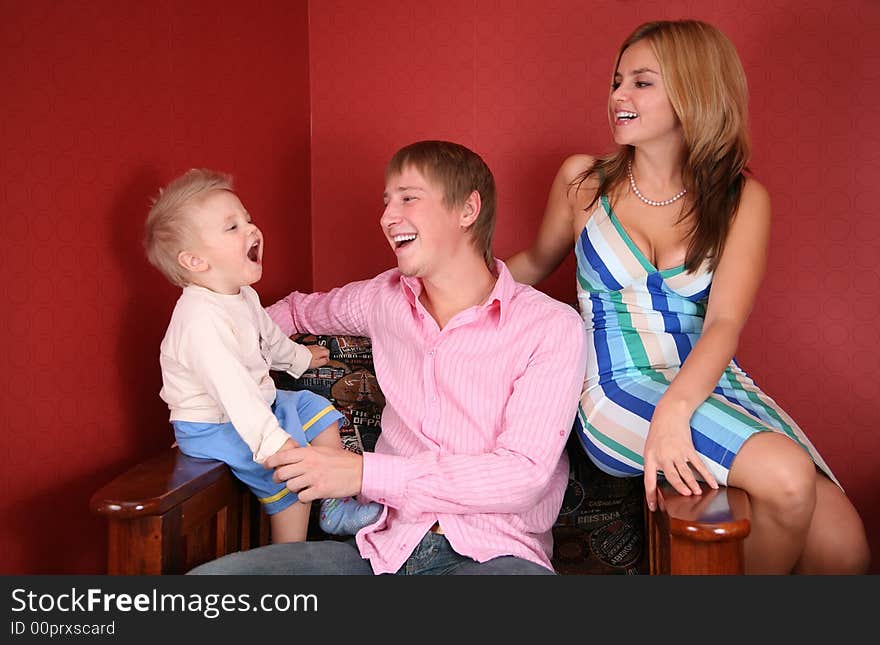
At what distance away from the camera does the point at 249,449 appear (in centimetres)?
183

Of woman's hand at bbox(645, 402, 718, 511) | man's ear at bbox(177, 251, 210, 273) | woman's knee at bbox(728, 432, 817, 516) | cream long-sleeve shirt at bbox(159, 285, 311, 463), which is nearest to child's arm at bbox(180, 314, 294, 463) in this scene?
cream long-sleeve shirt at bbox(159, 285, 311, 463)

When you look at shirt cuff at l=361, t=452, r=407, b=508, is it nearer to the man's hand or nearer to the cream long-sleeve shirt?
the man's hand

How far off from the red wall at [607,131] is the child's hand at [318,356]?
0.69m

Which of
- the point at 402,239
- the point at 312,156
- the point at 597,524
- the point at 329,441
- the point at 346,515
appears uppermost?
the point at 312,156

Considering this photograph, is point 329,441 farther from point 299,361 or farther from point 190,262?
point 190,262

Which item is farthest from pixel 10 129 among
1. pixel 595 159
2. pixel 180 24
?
pixel 595 159

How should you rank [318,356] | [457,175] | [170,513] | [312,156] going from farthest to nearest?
1. [312,156]
2. [318,356]
3. [457,175]
4. [170,513]

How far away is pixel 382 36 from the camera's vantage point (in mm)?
2775

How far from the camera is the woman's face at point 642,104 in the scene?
206 cm

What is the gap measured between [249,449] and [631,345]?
2.87 ft

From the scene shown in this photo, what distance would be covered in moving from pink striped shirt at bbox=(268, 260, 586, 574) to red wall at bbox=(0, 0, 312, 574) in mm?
553

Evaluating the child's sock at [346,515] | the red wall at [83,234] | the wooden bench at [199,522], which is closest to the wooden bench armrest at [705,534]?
the wooden bench at [199,522]

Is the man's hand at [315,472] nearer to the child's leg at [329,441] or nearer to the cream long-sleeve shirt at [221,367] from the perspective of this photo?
the cream long-sleeve shirt at [221,367]

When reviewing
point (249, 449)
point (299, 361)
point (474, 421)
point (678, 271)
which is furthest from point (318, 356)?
point (678, 271)
